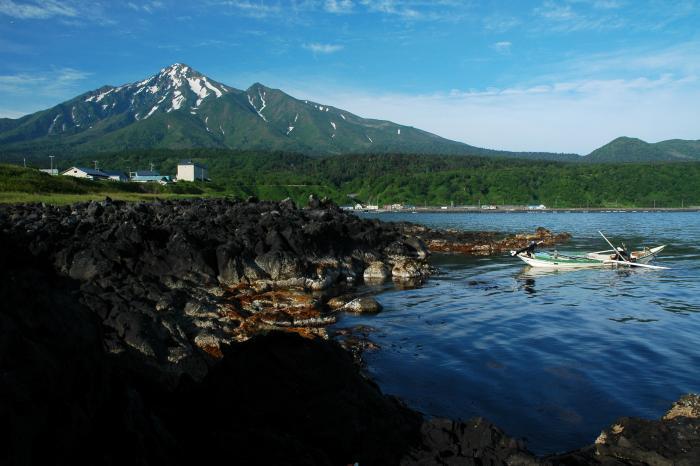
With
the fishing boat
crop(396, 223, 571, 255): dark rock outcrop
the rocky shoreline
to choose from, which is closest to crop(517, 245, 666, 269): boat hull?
the fishing boat

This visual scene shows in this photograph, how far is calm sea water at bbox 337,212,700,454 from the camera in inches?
580

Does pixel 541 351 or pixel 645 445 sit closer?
pixel 645 445

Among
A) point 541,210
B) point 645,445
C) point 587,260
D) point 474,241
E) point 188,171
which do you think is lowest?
point 541,210

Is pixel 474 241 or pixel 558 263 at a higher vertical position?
pixel 558 263

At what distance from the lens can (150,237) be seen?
31641 mm

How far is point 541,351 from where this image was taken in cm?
2034

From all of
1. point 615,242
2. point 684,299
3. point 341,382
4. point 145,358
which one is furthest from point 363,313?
point 615,242

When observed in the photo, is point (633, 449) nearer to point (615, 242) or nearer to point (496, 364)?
point (496, 364)

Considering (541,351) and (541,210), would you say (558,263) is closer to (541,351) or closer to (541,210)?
(541,351)

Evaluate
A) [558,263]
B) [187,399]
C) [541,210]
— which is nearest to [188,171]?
[541,210]

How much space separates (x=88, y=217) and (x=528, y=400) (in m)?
36.4

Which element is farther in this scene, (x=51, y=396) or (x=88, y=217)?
(x=88, y=217)

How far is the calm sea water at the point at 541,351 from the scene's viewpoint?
14.7 meters

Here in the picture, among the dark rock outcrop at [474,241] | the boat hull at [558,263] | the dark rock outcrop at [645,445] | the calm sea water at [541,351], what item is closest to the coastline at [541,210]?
the dark rock outcrop at [474,241]
